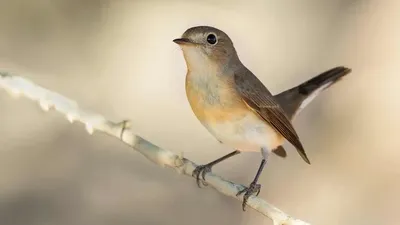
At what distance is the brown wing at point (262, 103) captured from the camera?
1947mm

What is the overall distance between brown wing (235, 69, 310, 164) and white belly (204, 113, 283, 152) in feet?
0.07

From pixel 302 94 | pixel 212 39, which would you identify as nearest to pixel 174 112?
pixel 302 94

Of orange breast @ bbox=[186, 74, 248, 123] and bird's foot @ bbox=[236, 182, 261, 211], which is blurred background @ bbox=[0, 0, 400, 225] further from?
orange breast @ bbox=[186, 74, 248, 123]

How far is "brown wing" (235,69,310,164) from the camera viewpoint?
1947 mm

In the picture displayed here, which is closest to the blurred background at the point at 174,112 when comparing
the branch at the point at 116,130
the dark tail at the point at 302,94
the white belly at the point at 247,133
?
the dark tail at the point at 302,94

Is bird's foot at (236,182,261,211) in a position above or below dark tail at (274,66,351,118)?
below

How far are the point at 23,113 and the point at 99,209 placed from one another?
0.55m

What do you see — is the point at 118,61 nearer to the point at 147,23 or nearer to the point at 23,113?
the point at 147,23

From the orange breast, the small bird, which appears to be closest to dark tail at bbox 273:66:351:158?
the small bird

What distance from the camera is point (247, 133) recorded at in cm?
198

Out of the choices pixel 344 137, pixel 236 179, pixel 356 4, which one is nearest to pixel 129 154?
pixel 236 179

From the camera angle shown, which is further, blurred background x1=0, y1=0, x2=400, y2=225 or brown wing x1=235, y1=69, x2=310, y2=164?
blurred background x1=0, y1=0, x2=400, y2=225

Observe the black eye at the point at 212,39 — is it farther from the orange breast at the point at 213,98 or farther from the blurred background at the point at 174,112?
the blurred background at the point at 174,112

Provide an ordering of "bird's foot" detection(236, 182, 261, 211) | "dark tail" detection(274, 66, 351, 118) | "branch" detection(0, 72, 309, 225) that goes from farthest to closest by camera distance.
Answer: "dark tail" detection(274, 66, 351, 118) → "bird's foot" detection(236, 182, 261, 211) → "branch" detection(0, 72, 309, 225)
